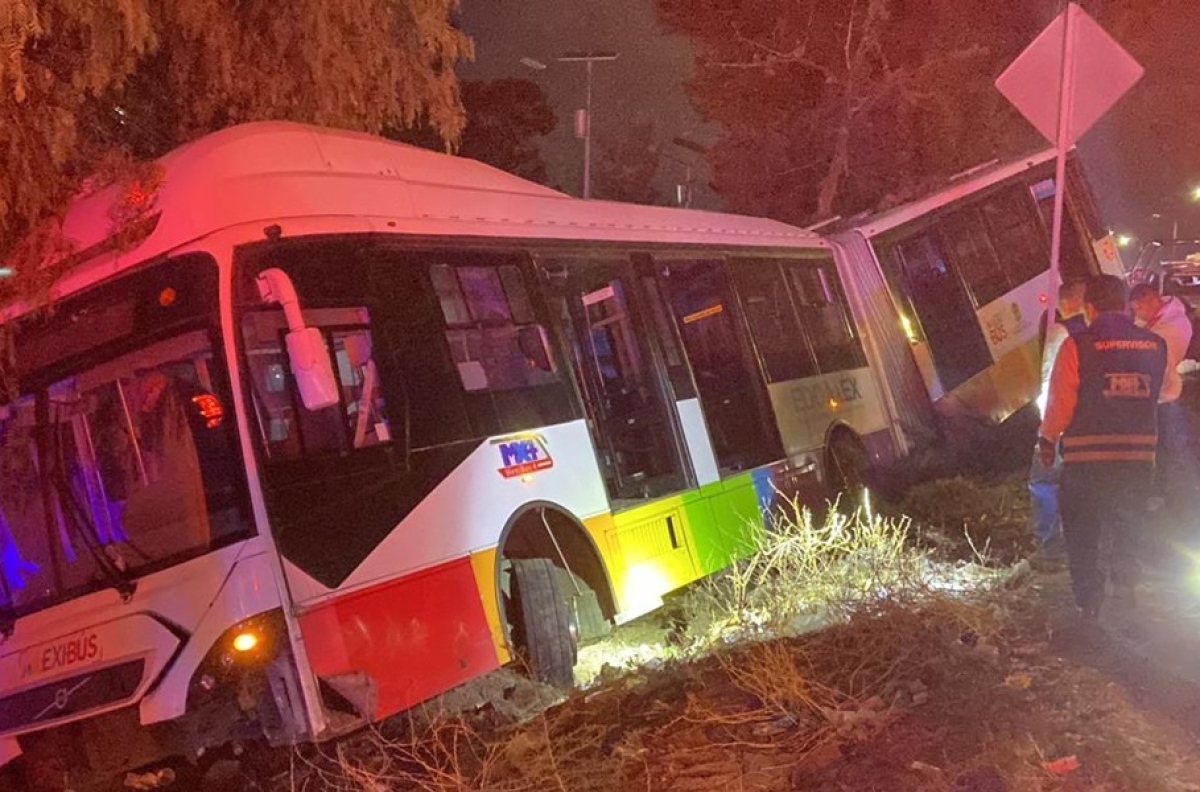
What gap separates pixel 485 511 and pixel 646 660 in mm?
1646

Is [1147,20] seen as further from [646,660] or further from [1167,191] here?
[646,660]

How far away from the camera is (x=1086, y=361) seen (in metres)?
5.92

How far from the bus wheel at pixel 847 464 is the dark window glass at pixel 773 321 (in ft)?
2.42

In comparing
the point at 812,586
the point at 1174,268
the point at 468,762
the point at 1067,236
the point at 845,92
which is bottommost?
the point at 468,762

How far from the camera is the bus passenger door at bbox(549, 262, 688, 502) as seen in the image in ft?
24.9

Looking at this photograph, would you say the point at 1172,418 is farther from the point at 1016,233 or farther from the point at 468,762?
the point at 1016,233

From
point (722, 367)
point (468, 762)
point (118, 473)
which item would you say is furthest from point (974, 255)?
point (118, 473)

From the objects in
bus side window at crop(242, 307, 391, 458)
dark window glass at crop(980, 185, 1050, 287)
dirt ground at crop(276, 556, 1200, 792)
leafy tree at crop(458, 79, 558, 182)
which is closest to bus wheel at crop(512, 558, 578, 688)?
dirt ground at crop(276, 556, 1200, 792)

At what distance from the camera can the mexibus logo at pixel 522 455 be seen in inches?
251

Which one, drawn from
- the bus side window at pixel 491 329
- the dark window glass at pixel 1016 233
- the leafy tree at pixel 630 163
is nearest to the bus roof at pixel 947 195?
the dark window glass at pixel 1016 233

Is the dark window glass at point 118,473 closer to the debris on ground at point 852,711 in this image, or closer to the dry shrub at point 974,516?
the debris on ground at point 852,711

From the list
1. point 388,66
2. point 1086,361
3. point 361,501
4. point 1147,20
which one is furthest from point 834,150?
point 361,501

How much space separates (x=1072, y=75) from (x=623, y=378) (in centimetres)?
352

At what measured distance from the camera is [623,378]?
8.09m
